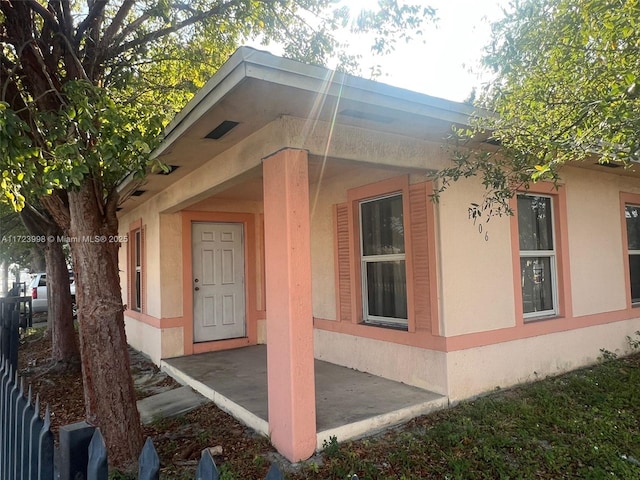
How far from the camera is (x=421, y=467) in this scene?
330 cm

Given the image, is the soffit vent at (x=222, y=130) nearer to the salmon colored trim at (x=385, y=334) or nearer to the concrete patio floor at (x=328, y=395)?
the concrete patio floor at (x=328, y=395)

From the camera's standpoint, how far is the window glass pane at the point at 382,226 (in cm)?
544

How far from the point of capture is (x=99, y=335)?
3506mm

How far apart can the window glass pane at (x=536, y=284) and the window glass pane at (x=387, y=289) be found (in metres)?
1.63

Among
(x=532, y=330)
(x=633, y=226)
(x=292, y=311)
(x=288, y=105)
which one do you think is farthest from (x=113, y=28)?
(x=633, y=226)

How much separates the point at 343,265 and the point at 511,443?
305cm

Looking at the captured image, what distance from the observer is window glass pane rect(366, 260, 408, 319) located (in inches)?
212

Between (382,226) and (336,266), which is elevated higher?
(382,226)

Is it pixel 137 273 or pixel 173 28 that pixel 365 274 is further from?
pixel 137 273

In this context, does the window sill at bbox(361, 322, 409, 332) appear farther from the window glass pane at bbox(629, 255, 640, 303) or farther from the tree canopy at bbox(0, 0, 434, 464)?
the window glass pane at bbox(629, 255, 640, 303)

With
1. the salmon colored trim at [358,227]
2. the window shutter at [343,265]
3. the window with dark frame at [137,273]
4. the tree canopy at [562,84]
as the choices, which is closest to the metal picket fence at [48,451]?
the tree canopy at [562,84]

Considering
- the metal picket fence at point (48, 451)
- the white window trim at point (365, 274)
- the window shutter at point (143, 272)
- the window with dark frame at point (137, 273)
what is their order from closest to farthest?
the metal picket fence at point (48, 451)
the white window trim at point (365, 274)
the window shutter at point (143, 272)
the window with dark frame at point (137, 273)

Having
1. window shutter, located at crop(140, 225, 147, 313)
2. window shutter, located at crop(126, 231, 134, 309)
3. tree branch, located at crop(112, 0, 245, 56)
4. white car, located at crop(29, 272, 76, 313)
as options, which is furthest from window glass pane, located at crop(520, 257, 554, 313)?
white car, located at crop(29, 272, 76, 313)

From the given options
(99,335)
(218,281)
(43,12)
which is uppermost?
(43,12)
